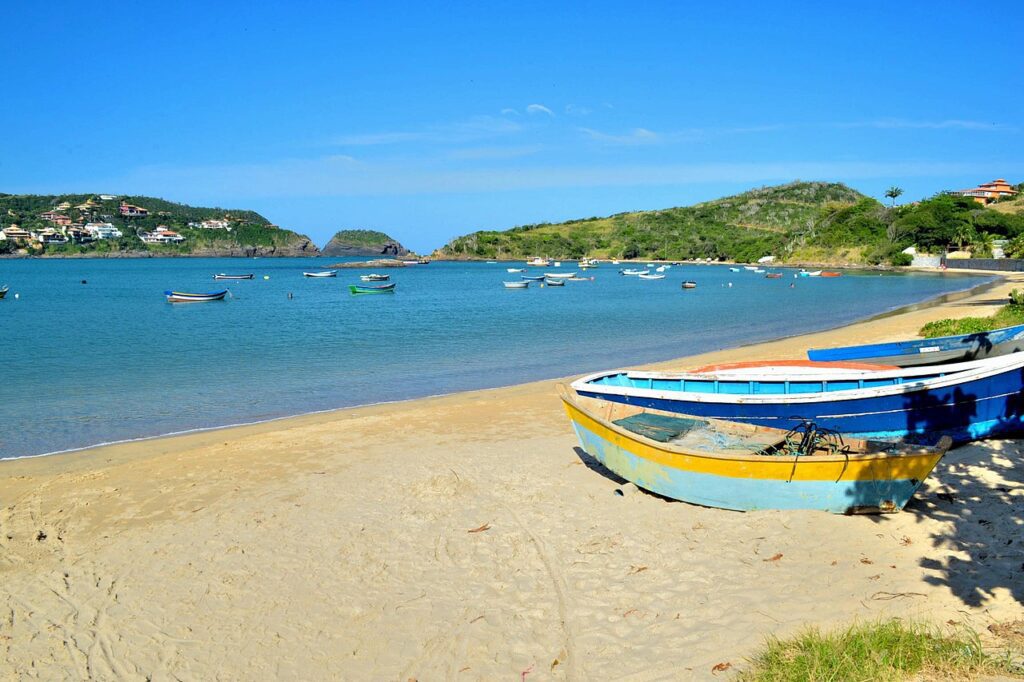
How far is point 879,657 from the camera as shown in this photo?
4879mm

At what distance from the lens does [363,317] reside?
1681 inches

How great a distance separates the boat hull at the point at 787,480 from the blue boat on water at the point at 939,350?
7.14m

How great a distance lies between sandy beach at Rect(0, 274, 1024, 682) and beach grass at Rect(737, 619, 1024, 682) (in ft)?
1.50

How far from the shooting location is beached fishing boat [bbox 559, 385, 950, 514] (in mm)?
7566

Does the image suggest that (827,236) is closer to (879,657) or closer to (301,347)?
(301,347)

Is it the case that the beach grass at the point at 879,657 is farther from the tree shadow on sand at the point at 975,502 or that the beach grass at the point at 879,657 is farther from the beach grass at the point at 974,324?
the beach grass at the point at 974,324

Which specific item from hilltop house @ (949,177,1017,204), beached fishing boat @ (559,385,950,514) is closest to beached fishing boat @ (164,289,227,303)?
beached fishing boat @ (559,385,950,514)

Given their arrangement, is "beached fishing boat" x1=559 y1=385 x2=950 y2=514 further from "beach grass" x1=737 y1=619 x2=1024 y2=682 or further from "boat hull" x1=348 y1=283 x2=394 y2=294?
"boat hull" x1=348 y1=283 x2=394 y2=294

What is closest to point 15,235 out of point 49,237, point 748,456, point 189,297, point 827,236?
point 49,237

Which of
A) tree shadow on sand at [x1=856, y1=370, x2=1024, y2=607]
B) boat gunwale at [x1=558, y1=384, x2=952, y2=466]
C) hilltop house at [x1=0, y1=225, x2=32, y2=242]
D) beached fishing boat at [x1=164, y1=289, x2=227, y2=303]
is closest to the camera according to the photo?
tree shadow on sand at [x1=856, y1=370, x2=1024, y2=607]

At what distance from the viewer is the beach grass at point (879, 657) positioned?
15.4 feet

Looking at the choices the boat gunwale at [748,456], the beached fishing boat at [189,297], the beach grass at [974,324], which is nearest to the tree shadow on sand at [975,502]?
the boat gunwale at [748,456]

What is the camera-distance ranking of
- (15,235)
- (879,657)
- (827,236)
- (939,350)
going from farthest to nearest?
(15,235), (827,236), (939,350), (879,657)

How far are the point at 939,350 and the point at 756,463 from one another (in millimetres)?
10010
